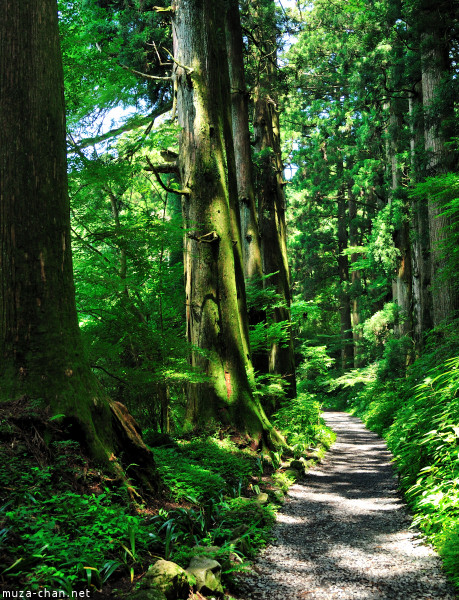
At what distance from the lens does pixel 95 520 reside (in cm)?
298

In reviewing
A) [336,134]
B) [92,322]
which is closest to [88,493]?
[92,322]

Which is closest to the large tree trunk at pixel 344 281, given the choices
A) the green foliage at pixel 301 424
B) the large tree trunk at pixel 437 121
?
the green foliage at pixel 301 424

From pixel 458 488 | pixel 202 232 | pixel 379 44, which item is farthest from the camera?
pixel 379 44

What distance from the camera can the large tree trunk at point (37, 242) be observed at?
137 inches

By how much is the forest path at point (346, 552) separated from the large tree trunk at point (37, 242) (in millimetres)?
1564

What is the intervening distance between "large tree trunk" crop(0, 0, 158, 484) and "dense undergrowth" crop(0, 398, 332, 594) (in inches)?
12.6

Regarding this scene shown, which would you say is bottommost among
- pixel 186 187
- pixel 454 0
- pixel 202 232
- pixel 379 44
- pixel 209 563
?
pixel 209 563

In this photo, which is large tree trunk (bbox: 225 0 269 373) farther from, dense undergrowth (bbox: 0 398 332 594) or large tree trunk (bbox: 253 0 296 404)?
dense undergrowth (bbox: 0 398 332 594)

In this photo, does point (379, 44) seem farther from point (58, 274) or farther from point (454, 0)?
point (58, 274)

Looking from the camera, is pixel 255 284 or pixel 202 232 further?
pixel 255 284

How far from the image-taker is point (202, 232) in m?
6.88

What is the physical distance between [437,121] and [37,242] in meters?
8.22

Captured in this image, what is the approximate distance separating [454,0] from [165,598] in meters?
10.3

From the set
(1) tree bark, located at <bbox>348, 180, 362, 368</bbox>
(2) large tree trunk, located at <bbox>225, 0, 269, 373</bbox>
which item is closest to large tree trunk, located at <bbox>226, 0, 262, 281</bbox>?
(2) large tree trunk, located at <bbox>225, 0, 269, 373</bbox>
